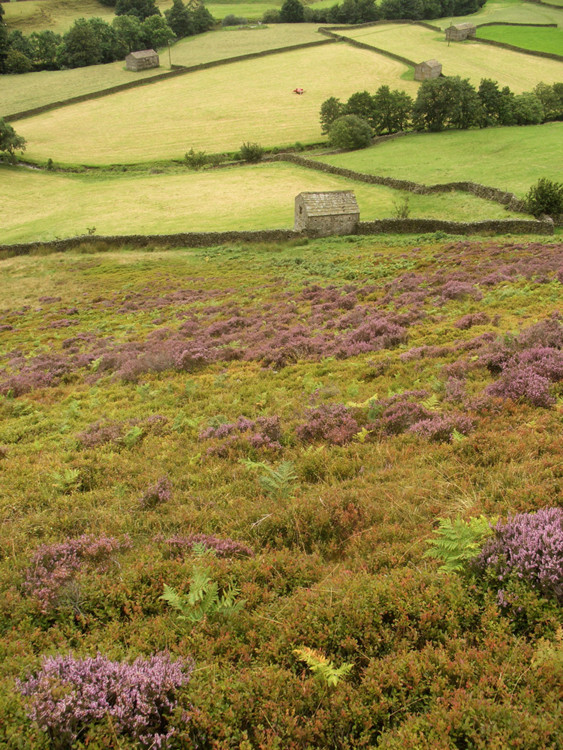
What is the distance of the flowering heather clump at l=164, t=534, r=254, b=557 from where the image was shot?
5.75 m

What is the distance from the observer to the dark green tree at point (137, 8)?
14688 cm

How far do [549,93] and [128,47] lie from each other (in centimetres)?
11050

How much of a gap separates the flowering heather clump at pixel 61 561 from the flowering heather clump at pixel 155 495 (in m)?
1.02

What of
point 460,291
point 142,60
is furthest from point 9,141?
point 460,291

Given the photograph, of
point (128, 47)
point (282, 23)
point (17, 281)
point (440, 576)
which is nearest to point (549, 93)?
point (17, 281)

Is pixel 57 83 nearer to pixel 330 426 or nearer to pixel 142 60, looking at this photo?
pixel 142 60

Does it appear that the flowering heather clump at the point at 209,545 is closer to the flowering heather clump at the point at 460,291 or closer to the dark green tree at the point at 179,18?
the flowering heather clump at the point at 460,291

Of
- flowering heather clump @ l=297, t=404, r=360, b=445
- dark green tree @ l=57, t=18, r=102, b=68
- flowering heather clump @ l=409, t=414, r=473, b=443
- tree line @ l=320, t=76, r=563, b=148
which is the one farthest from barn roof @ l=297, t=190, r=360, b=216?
dark green tree @ l=57, t=18, r=102, b=68

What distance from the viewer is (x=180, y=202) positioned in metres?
54.3

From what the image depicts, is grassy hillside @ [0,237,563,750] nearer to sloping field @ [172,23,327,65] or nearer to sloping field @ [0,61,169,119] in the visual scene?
sloping field @ [0,61,169,119]

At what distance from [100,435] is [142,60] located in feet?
438

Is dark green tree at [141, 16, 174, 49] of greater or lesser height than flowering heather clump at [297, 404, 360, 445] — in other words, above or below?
above

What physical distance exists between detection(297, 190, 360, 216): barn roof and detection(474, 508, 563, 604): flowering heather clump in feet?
115

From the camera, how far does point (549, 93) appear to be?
220 feet
